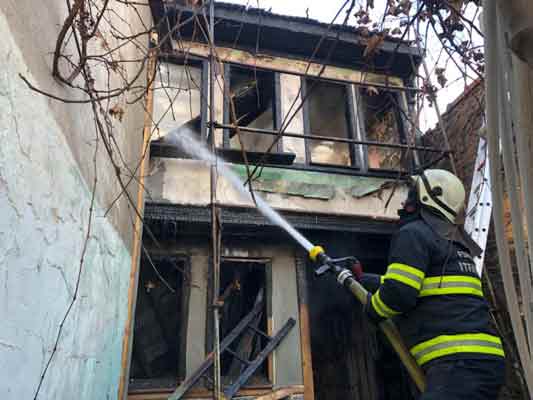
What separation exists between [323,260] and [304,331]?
7.31ft

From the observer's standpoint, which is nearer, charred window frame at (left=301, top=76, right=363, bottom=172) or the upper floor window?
charred window frame at (left=301, top=76, right=363, bottom=172)

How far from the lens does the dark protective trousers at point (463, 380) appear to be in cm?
230

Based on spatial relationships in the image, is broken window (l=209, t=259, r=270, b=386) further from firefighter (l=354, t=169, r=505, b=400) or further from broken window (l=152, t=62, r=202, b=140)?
firefighter (l=354, t=169, r=505, b=400)

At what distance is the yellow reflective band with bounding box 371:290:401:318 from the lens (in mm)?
2568

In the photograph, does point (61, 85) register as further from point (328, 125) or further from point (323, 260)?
point (328, 125)

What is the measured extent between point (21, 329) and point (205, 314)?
367 centimetres

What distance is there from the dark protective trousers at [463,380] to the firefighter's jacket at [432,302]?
48 mm

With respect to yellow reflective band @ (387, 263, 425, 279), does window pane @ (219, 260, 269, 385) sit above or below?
above

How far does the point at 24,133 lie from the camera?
4.92 feet

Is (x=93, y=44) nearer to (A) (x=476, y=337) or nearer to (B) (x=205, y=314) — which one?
(A) (x=476, y=337)

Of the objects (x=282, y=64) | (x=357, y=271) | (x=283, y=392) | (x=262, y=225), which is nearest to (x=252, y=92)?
(x=282, y=64)

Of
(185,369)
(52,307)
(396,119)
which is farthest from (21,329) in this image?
(396,119)

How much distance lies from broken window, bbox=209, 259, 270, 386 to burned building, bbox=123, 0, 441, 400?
0.02 m

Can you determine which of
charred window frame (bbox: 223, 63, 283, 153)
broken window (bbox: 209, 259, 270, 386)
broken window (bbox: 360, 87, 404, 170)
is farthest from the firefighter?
broken window (bbox: 360, 87, 404, 170)
